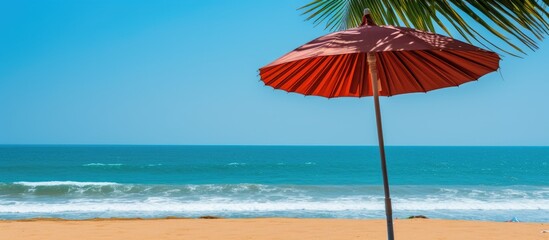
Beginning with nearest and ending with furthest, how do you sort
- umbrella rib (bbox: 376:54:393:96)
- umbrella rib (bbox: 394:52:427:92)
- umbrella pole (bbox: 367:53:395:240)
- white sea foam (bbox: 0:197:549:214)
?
1. umbrella pole (bbox: 367:53:395:240)
2. umbrella rib (bbox: 394:52:427:92)
3. umbrella rib (bbox: 376:54:393:96)
4. white sea foam (bbox: 0:197:549:214)

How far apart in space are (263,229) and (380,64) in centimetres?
652

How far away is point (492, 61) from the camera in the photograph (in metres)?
3.13

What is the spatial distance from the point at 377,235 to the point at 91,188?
18.5 meters

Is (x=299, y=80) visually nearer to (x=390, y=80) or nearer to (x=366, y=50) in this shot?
(x=390, y=80)

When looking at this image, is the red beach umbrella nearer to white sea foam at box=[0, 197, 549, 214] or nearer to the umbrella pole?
the umbrella pole

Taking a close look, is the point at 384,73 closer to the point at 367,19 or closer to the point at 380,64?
the point at 380,64

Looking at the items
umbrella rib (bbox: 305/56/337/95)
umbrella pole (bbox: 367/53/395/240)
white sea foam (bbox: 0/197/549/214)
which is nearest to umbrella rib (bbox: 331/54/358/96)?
umbrella rib (bbox: 305/56/337/95)

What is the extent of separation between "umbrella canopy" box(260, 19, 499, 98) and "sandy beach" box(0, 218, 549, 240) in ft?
17.1

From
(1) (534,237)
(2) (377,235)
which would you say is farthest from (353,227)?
(1) (534,237)

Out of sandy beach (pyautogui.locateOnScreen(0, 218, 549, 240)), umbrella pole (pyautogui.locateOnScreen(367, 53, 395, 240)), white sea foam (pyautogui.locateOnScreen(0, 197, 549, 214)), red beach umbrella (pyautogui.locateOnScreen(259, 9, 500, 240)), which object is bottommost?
white sea foam (pyautogui.locateOnScreen(0, 197, 549, 214))

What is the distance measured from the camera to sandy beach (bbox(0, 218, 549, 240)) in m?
9.02

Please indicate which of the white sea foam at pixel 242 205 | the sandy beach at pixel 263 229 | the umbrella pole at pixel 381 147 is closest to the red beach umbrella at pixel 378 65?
the umbrella pole at pixel 381 147

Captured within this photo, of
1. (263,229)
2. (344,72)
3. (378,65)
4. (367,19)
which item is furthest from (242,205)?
(367,19)

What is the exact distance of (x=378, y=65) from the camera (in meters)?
3.93
